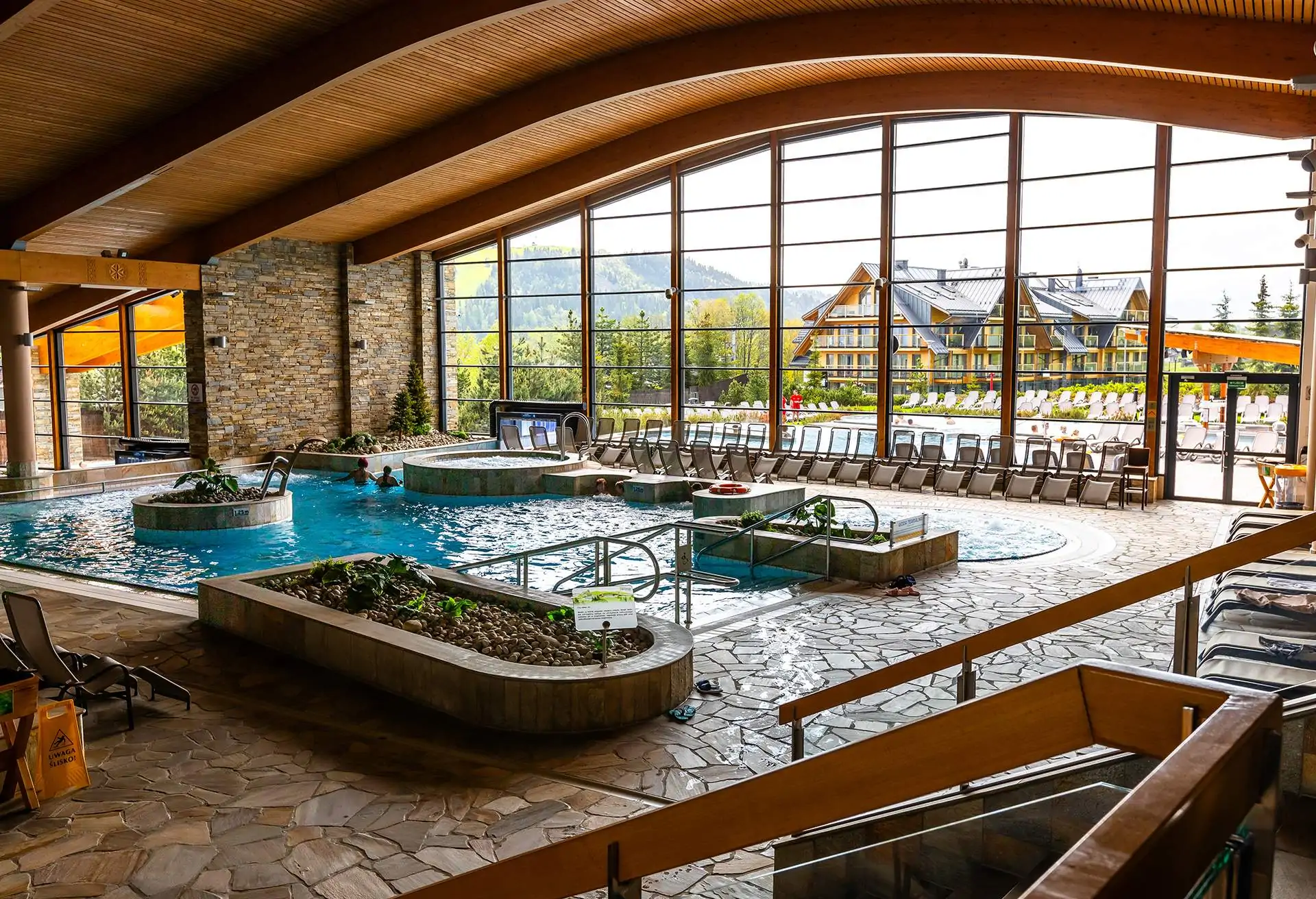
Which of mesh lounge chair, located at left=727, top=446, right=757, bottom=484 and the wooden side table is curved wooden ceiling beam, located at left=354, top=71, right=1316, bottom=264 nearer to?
mesh lounge chair, located at left=727, top=446, right=757, bottom=484

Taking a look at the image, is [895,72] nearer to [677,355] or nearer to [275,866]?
[677,355]

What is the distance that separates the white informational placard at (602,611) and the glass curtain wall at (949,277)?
41.3ft

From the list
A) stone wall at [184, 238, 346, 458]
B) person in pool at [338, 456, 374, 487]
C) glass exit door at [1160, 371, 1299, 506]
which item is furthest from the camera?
stone wall at [184, 238, 346, 458]

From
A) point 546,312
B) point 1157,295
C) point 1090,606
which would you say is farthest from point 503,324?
point 1090,606

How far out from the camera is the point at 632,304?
67.2ft

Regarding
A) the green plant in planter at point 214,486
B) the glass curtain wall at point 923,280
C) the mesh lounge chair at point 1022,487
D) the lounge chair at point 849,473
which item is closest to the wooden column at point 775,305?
the glass curtain wall at point 923,280

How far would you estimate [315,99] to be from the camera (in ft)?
44.7

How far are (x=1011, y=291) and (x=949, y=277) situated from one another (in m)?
1.08

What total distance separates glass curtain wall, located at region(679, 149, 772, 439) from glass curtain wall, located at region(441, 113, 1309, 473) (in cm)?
4

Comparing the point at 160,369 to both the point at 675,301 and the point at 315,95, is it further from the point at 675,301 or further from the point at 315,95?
the point at 315,95

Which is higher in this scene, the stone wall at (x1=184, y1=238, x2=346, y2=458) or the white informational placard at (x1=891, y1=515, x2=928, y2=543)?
the stone wall at (x1=184, y1=238, x2=346, y2=458)

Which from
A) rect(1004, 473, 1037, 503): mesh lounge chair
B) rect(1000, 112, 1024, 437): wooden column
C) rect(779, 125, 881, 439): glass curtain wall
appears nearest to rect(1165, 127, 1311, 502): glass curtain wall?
rect(1000, 112, 1024, 437): wooden column

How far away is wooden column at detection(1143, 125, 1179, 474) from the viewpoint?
1484cm

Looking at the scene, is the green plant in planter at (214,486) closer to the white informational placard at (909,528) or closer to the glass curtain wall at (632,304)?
the glass curtain wall at (632,304)
